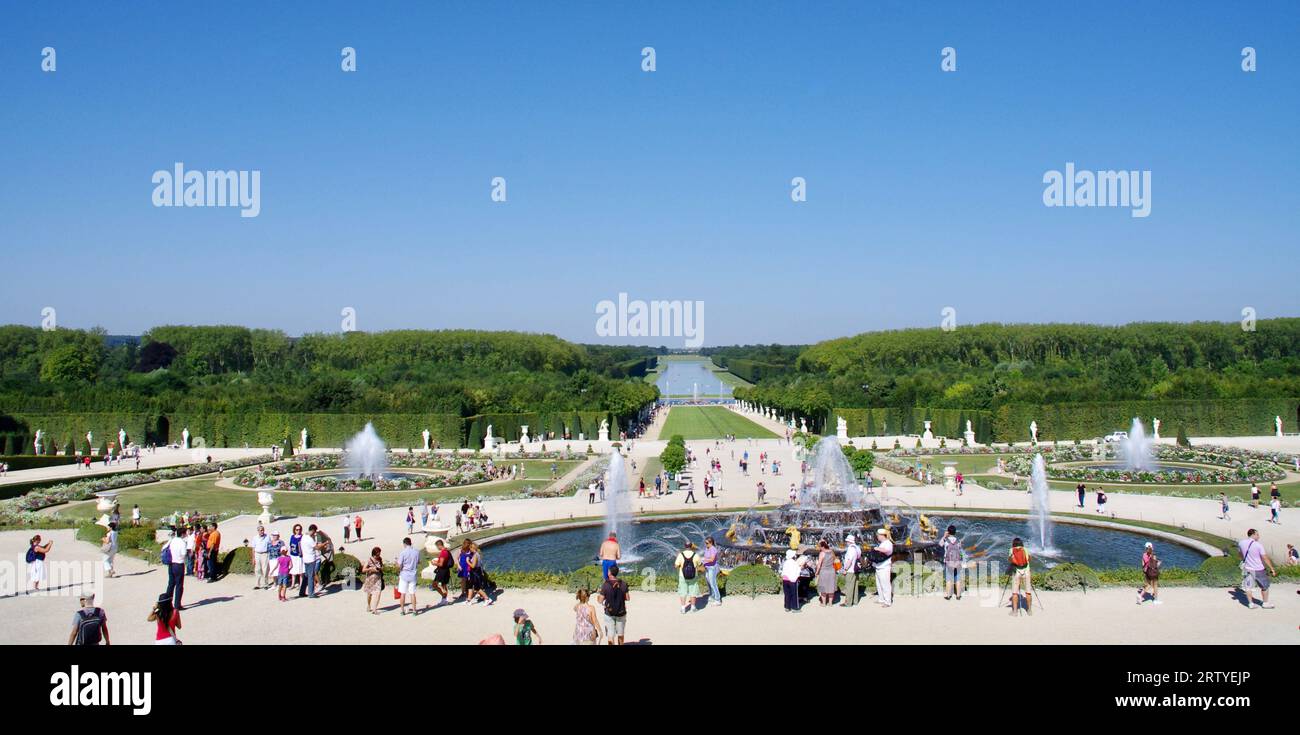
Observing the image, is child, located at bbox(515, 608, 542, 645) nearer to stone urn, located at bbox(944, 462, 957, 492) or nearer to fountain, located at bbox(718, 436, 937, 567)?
fountain, located at bbox(718, 436, 937, 567)

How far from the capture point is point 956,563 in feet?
54.1

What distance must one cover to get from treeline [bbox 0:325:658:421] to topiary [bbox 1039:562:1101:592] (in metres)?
53.9

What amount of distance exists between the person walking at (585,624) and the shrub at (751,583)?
200 inches

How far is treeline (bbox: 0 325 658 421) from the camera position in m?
69.0

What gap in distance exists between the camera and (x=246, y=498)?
39.7 m

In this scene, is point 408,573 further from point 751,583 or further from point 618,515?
point 618,515

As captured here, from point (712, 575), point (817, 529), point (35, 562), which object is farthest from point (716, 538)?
point (35, 562)

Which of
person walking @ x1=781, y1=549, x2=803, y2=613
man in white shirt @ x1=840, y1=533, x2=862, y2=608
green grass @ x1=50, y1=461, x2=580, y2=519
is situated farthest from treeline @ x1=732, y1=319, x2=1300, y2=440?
person walking @ x1=781, y1=549, x2=803, y2=613

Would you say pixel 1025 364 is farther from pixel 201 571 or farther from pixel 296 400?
pixel 201 571

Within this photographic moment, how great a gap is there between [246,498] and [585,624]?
31.3m

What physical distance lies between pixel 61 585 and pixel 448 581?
315 inches
